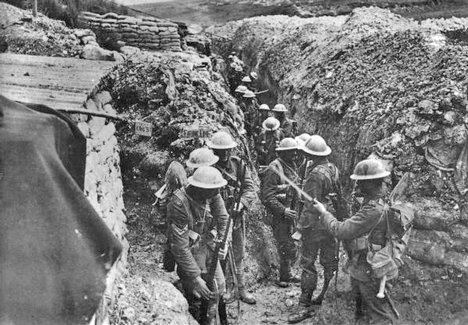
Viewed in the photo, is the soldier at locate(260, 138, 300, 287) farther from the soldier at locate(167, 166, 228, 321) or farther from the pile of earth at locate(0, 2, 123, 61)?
the pile of earth at locate(0, 2, 123, 61)

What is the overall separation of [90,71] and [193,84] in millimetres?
2393

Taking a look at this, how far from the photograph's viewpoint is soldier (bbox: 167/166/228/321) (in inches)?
183

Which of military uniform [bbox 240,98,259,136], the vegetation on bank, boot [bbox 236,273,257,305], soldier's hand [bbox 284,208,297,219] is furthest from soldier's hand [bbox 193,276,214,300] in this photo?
the vegetation on bank

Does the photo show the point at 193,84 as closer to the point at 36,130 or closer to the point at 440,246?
the point at 440,246

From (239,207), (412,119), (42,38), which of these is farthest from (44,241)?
(42,38)

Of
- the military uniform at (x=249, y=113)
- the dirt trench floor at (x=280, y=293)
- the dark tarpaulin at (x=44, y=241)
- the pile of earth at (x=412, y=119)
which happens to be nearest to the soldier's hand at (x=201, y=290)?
the dirt trench floor at (x=280, y=293)

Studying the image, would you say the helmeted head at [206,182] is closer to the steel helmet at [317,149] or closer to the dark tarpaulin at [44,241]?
the steel helmet at [317,149]

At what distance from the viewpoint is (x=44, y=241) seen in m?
2.15

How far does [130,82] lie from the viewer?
26.2ft

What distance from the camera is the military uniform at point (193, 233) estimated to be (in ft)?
15.3

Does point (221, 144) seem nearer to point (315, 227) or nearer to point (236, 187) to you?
point (236, 187)

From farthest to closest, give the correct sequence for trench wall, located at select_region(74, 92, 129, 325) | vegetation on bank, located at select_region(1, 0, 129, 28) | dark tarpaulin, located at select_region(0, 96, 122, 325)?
1. vegetation on bank, located at select_region(1, 0, 129, 28)
2. trench wall, located at select_region(74, 92, 129, 325)
3. dark tarpaulin, located at select_region(0, 96, 122, 325)

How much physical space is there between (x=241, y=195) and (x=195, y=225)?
50.9 inches

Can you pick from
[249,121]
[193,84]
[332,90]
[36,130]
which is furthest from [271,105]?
[36,130]
